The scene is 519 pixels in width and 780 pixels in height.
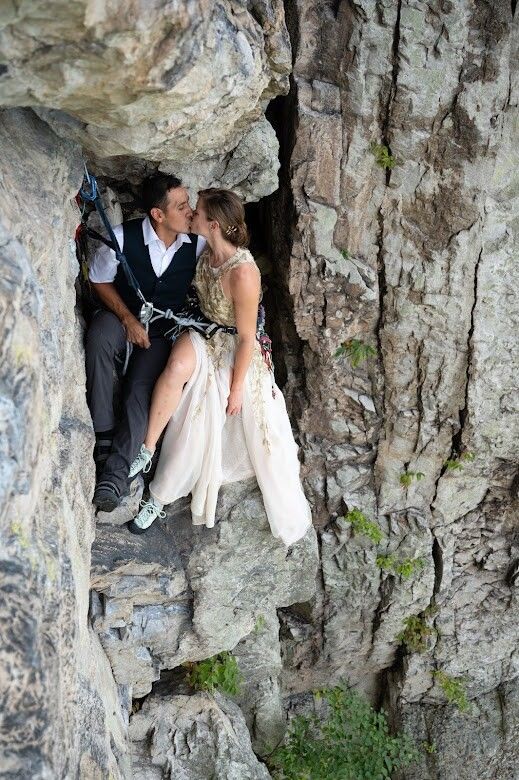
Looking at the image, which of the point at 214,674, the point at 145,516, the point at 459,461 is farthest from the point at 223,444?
the point at 459,461

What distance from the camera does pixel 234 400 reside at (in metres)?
5.20

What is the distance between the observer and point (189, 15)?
3270 millimetres

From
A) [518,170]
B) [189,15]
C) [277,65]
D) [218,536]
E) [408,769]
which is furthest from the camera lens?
[408,769]

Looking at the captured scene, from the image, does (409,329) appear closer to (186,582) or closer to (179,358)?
(179,358)

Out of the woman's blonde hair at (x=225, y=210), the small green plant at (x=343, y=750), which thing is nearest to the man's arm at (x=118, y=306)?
the woman's blonde hair at (x=225, y=210)

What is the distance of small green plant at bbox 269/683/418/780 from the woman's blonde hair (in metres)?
5.12

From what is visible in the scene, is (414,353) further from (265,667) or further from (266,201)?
(265,667)

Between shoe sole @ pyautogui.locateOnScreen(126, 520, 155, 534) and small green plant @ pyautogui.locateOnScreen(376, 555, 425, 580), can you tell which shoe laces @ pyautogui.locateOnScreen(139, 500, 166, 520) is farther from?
small green plant @ pyautogui.locateOnScreen(376, 555, 425, 580)

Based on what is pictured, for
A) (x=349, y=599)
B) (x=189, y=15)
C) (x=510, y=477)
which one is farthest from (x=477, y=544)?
(x=189, y=15)

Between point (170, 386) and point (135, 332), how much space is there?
1.41ft

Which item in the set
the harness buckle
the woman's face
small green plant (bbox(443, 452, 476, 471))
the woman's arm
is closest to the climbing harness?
the harness buckle

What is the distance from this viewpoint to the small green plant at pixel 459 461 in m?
7.76

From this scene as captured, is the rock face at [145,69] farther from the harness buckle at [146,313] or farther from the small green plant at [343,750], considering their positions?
the small green plant at [343,750]

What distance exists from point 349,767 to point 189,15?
6.60 metres
